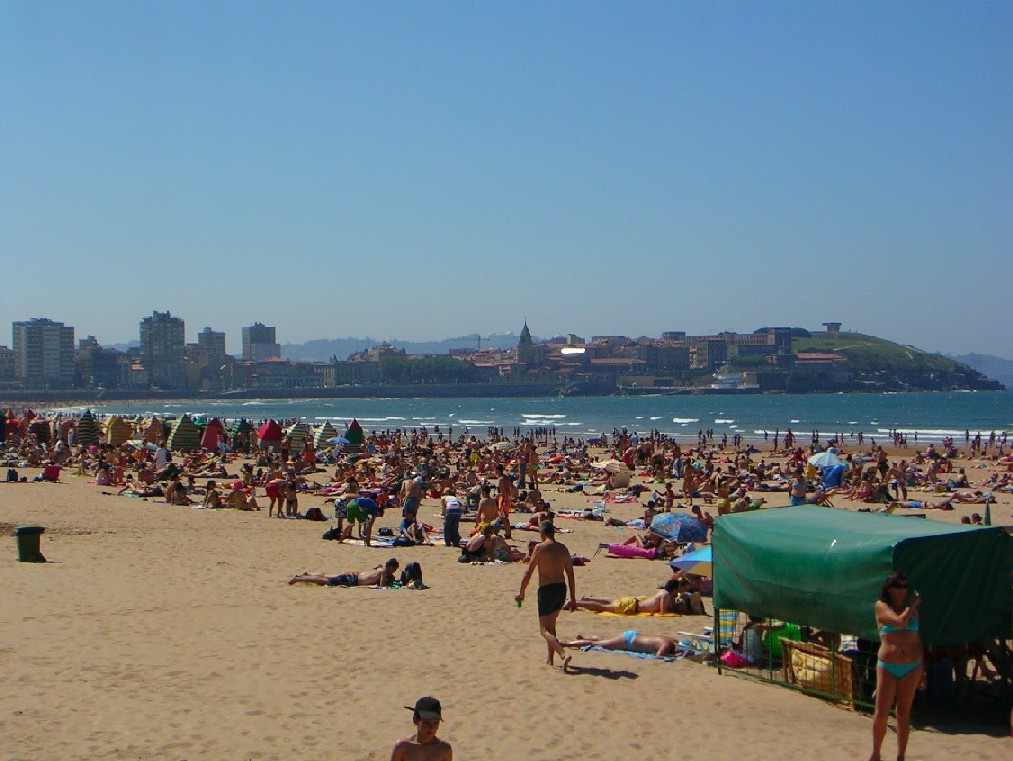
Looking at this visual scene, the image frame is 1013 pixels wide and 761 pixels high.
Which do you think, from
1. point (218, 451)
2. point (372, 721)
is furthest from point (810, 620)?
point (218, 451)

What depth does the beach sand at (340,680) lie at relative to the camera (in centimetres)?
617

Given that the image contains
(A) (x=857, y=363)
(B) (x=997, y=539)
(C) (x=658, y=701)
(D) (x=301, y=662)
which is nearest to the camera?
(B) (x=997, y=539)

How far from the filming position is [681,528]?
1440 cm

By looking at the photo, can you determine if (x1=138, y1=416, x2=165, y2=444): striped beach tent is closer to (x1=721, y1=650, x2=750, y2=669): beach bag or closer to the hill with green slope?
(x1=721, y1=650, x2=750, y2=669): beach bag

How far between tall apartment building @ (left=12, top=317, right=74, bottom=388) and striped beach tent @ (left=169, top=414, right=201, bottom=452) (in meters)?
152

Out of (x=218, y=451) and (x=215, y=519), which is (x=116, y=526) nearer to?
(x=215, y=519)

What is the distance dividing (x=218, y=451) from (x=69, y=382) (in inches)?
6086

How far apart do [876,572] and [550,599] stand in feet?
8.05

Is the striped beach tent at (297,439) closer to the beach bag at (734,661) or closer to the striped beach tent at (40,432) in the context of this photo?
the striped beach tent at (40,432)

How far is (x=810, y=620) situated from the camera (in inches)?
275

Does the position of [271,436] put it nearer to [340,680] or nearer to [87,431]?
[87,431]

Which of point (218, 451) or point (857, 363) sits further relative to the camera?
point (857, 363)

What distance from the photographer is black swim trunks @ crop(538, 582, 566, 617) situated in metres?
7.93

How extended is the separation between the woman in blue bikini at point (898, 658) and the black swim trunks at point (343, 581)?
271 inches
